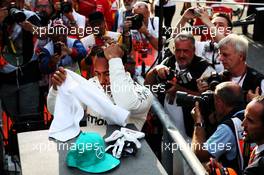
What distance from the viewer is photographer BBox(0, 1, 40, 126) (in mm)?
5133

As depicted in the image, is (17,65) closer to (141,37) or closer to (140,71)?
(140,71)

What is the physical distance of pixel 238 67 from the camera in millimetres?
4168

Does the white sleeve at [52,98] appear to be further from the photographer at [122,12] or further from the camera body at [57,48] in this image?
the photographer at [122,12]

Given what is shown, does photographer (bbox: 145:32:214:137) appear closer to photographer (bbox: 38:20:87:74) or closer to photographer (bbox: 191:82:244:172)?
photographer (bbox: 191:82:244:172)

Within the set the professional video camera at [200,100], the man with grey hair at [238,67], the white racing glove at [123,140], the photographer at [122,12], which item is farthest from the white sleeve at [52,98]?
the photographer at [122,12]

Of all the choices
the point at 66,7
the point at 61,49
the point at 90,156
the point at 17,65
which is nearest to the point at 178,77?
the point at 61,49

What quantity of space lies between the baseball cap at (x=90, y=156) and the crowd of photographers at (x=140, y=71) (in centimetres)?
59

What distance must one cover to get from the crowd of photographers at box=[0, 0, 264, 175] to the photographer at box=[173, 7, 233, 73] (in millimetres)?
11

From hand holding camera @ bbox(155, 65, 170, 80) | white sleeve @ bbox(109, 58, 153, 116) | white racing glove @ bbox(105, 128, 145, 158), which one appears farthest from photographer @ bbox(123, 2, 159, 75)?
white racing glove @ bbox(105, 128, 145, 158)

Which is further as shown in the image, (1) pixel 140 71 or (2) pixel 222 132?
(1) pixel 140 71

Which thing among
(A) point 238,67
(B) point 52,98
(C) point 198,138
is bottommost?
(C) point 198,138

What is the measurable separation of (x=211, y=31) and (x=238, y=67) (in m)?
1.19

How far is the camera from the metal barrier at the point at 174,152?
2980 mm

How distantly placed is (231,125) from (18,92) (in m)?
2.65
